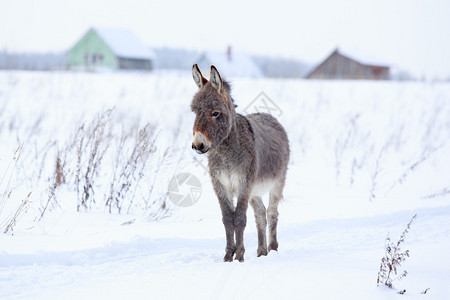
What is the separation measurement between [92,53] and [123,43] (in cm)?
380

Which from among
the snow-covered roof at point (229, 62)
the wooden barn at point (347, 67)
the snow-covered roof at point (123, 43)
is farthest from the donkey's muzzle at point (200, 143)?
the snow-covered roof at point (123, 43)

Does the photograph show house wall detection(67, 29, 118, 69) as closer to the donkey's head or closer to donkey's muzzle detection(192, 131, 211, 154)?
the donkey's head

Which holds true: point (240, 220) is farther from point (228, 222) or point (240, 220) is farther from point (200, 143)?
point (200, 143)

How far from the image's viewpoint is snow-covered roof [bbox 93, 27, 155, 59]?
38844 mm

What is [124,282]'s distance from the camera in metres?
3.03

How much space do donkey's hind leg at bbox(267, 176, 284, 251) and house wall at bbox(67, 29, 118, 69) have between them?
36881mm

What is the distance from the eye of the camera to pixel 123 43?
131 ft

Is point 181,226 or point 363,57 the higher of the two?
point 363,57

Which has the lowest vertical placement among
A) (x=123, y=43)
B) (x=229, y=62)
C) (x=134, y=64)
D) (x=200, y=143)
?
(x=200, y=143)

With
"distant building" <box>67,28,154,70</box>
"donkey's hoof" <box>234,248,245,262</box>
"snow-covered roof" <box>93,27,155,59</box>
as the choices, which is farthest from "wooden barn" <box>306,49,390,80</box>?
"donkey's hoof" <box>234,248,245,262</box>

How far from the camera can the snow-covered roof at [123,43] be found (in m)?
38.8

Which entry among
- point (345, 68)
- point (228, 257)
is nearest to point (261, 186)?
point (228, 257)

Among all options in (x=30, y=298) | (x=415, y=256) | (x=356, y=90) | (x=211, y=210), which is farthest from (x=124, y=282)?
→ (x=356, y=90)

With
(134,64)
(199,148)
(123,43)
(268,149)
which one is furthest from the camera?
(134,64)
